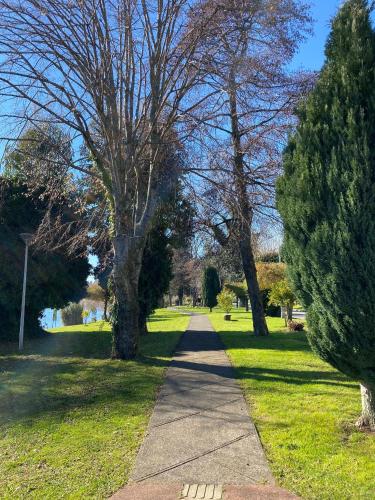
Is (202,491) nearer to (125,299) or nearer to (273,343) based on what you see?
(125,299)

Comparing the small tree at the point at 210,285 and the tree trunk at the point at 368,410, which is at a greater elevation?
the small tree at the point at 210,285

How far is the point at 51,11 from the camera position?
383 inches

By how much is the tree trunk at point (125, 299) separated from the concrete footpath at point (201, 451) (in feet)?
9.95

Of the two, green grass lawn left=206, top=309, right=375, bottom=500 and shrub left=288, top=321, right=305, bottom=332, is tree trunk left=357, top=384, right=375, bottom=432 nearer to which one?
green grass lawn left=206, top=309, right=375, bottom=500

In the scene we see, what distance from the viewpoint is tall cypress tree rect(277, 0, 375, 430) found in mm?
4582

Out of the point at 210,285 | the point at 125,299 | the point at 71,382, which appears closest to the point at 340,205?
the point at 71,382

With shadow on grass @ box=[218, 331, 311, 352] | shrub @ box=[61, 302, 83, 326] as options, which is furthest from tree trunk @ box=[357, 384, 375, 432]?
shrub @ box=[61, 302, 83, 326]

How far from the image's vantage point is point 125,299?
35.7ft

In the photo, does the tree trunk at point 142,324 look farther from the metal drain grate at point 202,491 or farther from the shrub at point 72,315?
the shrub at point 72,315

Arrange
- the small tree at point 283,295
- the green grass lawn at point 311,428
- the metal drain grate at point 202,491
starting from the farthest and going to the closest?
the small tree at point 283,295 → the green grass lawn at point 311,428 → the metal drain grate at point 202,491

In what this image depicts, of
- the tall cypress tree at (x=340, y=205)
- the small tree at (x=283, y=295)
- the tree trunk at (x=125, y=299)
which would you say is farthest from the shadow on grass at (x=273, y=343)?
the tall cypress tree at (x=340, y=205)

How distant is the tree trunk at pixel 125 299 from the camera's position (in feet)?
35.1

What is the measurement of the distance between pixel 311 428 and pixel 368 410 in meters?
0.71

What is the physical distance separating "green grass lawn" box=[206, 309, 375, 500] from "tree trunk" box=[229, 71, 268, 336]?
3.81 meters
